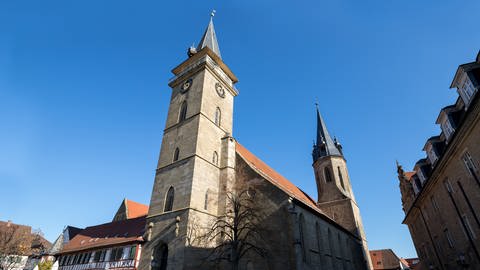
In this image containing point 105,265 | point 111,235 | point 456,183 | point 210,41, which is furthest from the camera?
point 210,41

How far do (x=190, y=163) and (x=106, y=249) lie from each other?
10.9 metres

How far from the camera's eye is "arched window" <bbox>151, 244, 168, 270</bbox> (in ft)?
53.8

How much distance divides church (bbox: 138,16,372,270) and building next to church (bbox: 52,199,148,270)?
1921 mm

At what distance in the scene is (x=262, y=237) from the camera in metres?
16.0

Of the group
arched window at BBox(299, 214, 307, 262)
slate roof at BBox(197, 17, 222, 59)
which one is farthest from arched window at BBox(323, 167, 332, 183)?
slate roof at BBox(197, 17, 222, 59)

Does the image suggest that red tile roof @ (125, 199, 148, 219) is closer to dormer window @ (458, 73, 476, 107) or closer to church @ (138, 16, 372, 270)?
church @ (138, 16, 372, 270)

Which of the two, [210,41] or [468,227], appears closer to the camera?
[468,227]

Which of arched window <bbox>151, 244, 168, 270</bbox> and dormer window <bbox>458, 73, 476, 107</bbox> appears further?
arched window <bbox>151, 244, 168, 270</bbox>

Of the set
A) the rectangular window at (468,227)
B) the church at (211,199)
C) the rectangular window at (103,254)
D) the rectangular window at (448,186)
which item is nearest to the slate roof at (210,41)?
the church at (211,199)

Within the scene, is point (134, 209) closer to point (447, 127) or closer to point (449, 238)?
point (449, 238)

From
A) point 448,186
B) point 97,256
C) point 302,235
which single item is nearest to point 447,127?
point 448,186

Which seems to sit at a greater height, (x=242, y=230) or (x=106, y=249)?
(x=242, y=230)

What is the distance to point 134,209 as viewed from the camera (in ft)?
113

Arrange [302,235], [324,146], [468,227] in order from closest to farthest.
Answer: [468,227], [302,235], [324,146]
